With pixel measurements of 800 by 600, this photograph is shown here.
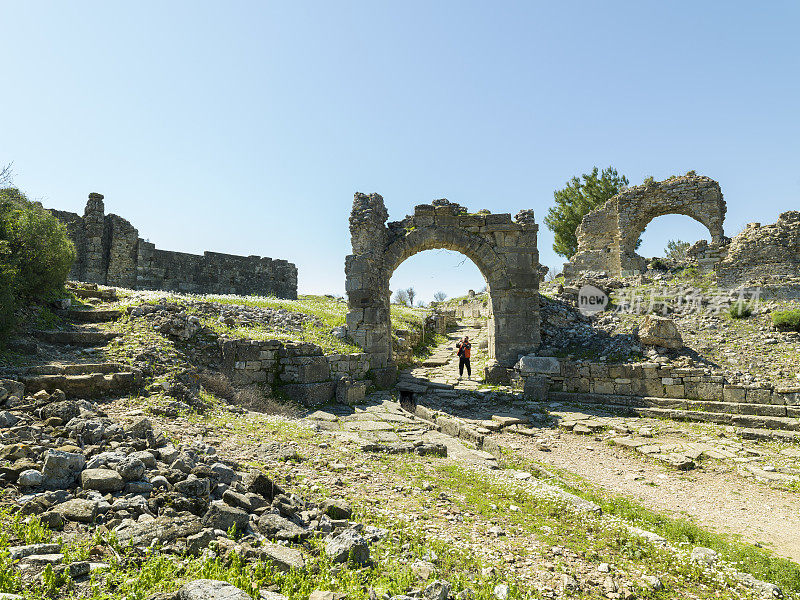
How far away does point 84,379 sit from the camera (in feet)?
22.1

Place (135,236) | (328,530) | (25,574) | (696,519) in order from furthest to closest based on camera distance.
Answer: (135,236) < (696,519) < (328,530) < (25,574)

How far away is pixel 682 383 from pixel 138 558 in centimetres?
1298

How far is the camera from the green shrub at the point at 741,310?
43.4 feet

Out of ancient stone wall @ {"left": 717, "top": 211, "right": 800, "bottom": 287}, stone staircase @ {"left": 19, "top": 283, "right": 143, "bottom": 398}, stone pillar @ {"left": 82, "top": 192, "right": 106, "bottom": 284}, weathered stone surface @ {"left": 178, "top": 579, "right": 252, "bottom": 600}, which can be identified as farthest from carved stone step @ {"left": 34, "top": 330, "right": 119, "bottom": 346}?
ancient stone wall @ {"left": 717, "top": 211, "right": 800, "bottom": 287}

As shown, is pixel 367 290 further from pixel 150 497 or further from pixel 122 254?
pixel 122 254

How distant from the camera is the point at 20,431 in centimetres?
438

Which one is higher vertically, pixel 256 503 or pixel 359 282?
Result: pixel 359 282

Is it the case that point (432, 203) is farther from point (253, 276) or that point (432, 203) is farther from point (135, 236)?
point (135, 236)

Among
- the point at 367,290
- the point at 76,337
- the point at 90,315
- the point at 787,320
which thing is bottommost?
the point at 76,337

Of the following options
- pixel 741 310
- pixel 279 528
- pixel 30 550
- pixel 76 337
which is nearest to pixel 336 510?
pixel 279 528

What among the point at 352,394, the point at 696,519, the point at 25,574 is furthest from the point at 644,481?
the point at 25,574

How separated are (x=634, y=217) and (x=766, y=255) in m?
6.59

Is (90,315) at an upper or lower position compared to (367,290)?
lower

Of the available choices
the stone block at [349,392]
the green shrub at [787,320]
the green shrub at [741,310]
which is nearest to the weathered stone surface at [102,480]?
the stone block at [349,392]
